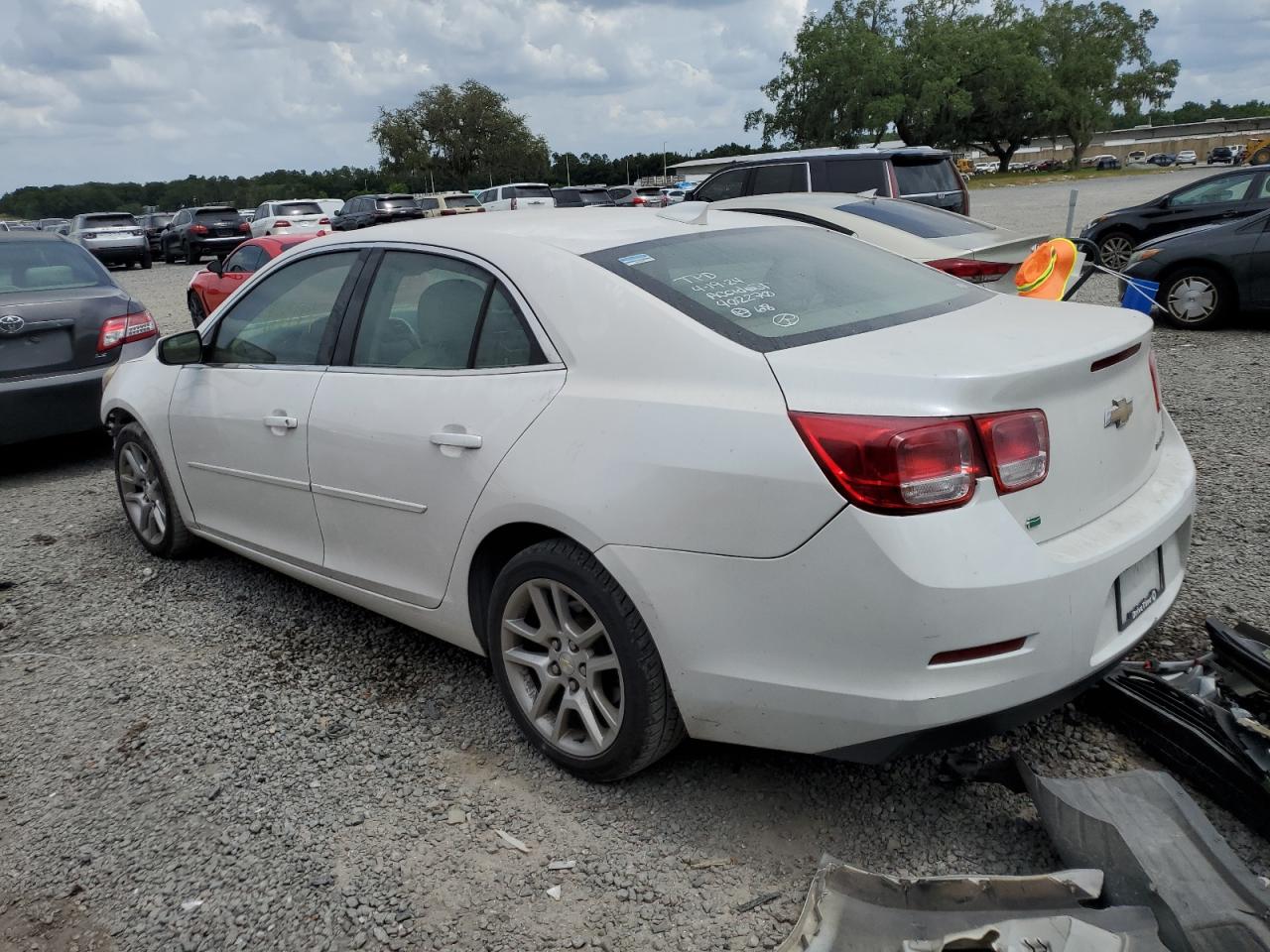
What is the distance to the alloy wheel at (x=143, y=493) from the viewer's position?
4895 mm

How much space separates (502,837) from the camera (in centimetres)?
280

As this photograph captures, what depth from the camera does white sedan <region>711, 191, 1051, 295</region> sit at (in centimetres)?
697

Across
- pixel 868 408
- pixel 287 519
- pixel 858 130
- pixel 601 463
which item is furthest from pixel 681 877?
pixel 858 130

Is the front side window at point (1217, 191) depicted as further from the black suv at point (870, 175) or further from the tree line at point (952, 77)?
the tree line at point (952, 77)

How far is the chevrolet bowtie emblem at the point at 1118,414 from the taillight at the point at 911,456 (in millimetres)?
467

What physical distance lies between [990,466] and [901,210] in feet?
19.8

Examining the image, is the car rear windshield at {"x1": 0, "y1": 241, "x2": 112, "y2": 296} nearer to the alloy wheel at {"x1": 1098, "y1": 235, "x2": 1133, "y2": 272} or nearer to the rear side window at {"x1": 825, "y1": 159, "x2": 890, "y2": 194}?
the rear side window at {"x1": 825, "y1": 159, "x2": 890, "y2": 194}

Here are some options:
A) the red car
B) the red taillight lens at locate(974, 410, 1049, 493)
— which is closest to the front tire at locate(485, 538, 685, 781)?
the red taillight lens at locate(974, 410, 1049, 493)

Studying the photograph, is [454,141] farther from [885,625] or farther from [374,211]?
[885,625]

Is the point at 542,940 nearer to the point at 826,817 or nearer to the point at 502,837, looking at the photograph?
the point at 502,837

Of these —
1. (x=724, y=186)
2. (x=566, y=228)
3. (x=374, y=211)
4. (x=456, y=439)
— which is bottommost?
(x=374, y=211)

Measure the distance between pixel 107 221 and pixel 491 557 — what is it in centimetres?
3485

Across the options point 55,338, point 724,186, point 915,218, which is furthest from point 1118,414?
point 724,186

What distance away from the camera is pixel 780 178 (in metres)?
11.7
